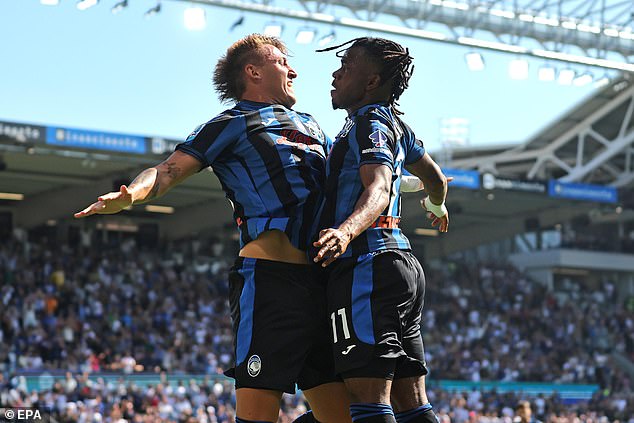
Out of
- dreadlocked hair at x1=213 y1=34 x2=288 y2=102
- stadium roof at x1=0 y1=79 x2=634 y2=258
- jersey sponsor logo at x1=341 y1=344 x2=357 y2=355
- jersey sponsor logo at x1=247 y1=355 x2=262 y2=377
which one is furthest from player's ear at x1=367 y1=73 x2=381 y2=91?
stadium roof at x1=0 y1=79 x2=634 y2=258

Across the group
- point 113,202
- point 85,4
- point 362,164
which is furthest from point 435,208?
point 85,4

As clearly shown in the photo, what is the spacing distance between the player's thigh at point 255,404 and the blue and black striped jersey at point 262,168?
2.17ft

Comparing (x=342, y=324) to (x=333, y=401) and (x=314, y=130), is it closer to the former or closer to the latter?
(x=333, y=401)

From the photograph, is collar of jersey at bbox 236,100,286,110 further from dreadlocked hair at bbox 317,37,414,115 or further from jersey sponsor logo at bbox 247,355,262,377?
jersey sponsor logo at bbox 247,355,262,377

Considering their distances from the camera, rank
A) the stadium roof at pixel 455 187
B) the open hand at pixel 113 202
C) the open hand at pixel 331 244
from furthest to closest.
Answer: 1. the stadium roof at pixel 455 187
2. the open hand at pixel 113 202
3. the open hand at pixel 331 244

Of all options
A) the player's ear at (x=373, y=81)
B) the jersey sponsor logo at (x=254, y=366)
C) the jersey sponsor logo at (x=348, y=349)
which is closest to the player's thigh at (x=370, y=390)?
the jersey sponsor logo at (x=348, y=349)

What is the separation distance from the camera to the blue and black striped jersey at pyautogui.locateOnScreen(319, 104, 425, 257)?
4.31 meters

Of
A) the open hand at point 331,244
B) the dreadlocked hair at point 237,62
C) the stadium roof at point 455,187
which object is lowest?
the open hand at point 331,244

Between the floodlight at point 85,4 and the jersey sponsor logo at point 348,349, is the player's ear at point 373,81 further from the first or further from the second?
the floodlight at point 85,4

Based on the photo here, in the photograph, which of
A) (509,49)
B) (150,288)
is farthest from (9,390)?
(509,49)

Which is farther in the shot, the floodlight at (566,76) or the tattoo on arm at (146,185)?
the floodlight at (566,76)

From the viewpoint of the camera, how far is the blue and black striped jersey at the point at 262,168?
14.8 feet

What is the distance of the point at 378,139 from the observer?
430 cm

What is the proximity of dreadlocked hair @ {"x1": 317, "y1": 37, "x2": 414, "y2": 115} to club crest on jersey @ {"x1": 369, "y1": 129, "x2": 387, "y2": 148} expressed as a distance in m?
0.35
